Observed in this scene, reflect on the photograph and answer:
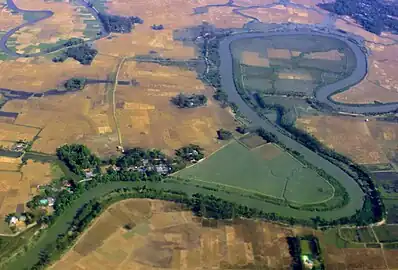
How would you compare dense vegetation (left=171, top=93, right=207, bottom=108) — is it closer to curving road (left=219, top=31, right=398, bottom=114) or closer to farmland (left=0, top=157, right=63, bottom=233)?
curving road (left=219, top=31, right=398, bottom=114)

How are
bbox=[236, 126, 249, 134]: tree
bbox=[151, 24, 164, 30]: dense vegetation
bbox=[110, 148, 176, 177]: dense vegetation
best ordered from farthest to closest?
1. bbox=[151, 24, 164, 30]: dense vegetation
2. bbox=[236, 126, 249, 134]: tree
3. bbox=[110, 148, 176, 177]: dense vegetation

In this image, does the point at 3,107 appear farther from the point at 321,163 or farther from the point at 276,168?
the point at 321,163

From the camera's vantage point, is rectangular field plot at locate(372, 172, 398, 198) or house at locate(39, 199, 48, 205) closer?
house at locate(39, 199, 48, 205)

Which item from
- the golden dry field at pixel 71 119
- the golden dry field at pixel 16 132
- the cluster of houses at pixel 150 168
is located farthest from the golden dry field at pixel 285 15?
the golden dry field at pixel 16 132

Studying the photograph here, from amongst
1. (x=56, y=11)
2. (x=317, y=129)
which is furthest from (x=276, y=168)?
(x=56, y=11)

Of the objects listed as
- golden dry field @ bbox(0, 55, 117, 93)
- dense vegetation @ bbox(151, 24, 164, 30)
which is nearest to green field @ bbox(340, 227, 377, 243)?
golden dry field @ bbox(0, 55, 117, 93)

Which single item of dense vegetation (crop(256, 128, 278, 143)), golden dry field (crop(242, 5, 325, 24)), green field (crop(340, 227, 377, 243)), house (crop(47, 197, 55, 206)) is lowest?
golden dry field (crop(242, 5, 325, 24))

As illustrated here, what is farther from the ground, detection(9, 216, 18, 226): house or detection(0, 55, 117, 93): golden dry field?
detection(9, 216, 18, 226): house
